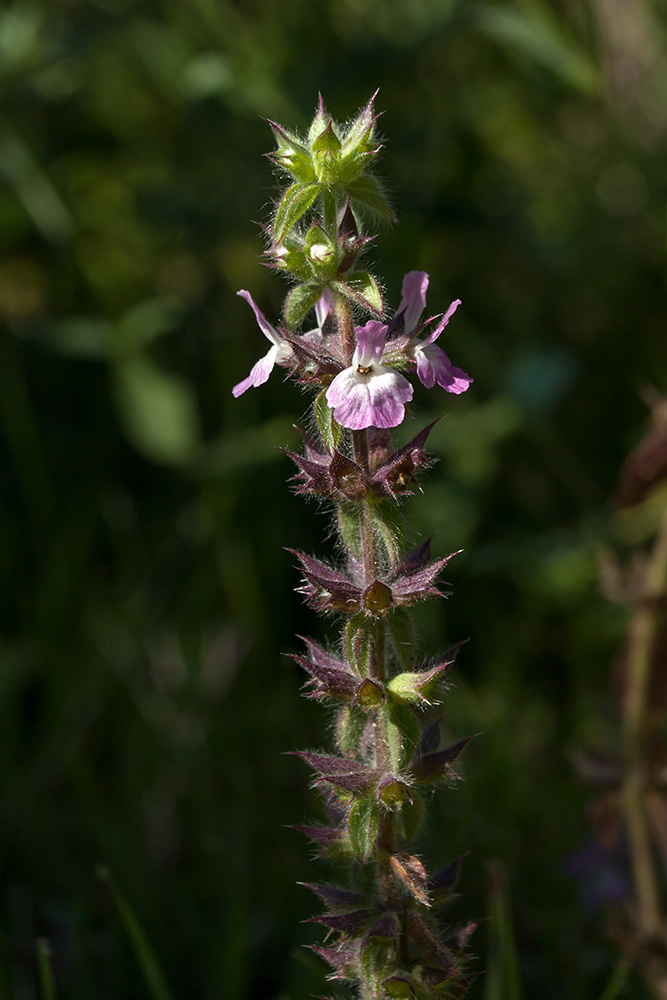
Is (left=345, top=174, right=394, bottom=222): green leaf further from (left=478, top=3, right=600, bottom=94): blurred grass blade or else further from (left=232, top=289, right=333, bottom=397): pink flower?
(left=478, top=3, right=600, bottom=94): blurred grass blade

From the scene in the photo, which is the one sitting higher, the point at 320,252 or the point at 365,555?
the point at 320,252

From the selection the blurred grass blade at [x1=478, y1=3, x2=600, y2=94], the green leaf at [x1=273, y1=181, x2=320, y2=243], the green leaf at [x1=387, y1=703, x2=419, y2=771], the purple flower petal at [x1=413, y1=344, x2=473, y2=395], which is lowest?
the green leaf at [x1=387, y1=703, x2=419, y2=771]

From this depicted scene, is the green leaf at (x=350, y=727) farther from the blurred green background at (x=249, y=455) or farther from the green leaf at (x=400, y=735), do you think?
the blurred green background at (x=249, y=455)

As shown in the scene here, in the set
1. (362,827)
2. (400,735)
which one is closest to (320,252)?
(400,735)

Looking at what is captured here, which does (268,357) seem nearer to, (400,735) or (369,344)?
(369,344)

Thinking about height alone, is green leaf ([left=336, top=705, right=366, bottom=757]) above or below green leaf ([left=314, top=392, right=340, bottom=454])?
below

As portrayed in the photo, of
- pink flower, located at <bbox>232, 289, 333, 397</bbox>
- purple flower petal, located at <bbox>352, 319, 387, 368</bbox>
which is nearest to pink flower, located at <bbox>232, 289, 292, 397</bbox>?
pink flower, located at <bbox>232, 289, 333, 397</bbox>

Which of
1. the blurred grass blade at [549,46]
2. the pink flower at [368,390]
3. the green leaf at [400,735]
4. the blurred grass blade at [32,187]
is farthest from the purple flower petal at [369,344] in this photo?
the blurred grass blade at [32,187]
